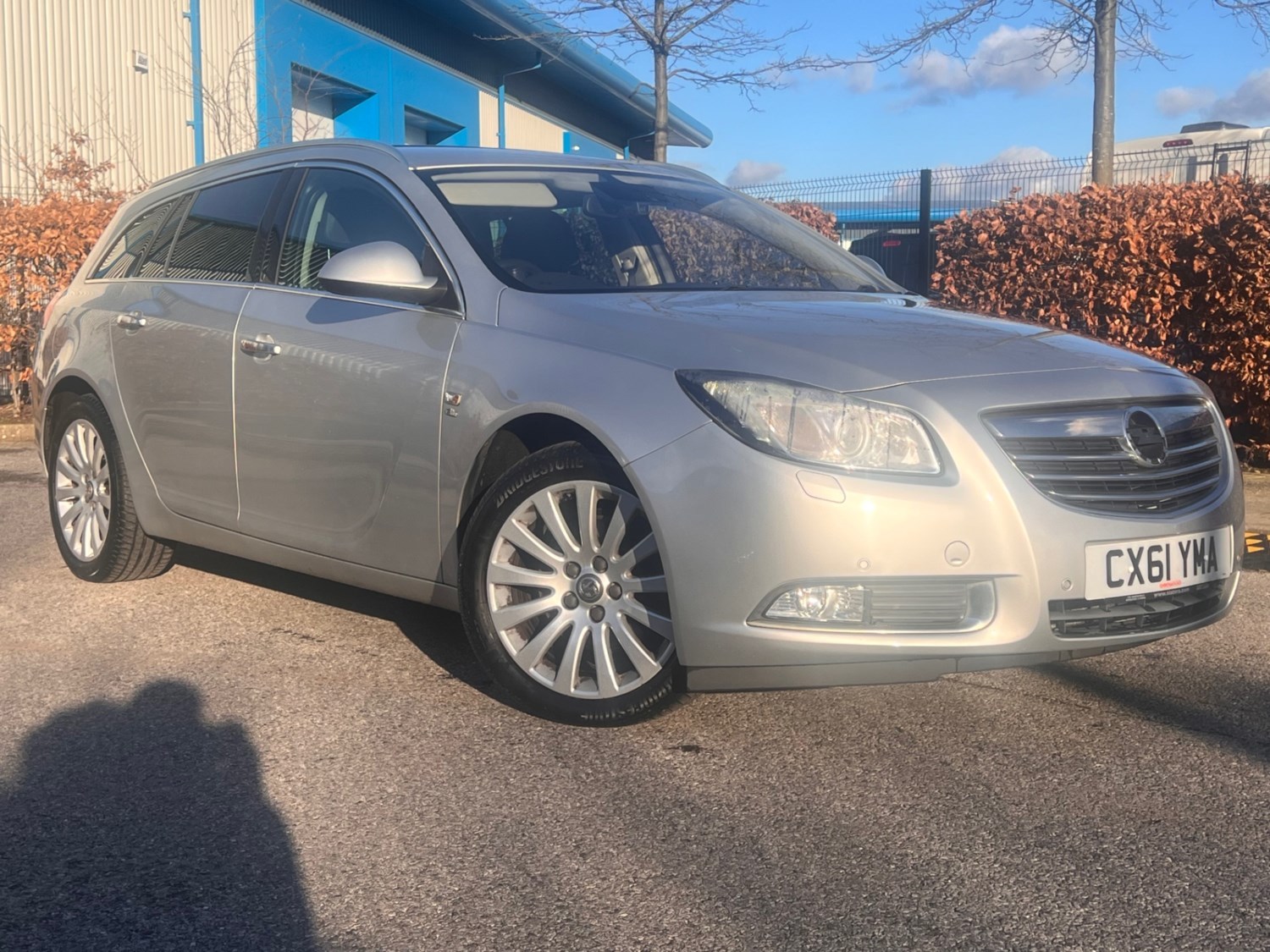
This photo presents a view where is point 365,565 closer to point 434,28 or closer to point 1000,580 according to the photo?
point 1000,580

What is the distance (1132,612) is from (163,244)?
3965 millimetres

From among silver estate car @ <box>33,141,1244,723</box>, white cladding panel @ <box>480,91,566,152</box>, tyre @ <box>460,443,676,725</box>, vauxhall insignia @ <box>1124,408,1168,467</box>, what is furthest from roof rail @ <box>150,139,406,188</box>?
white cladding panel @ <box>480,91,566,152</box>

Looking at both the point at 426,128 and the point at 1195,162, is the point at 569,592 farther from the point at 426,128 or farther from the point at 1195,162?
the point at 426,128

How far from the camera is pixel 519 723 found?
3818 mm

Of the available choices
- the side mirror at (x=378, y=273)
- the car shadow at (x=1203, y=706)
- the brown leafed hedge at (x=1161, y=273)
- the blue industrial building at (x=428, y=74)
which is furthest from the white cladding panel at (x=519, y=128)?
the car shadow at (x=1203, y=706)

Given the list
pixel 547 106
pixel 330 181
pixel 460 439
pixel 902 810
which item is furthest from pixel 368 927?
pixel 547 106

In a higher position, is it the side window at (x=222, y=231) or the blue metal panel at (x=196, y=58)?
the blue metal panel at (x=196, y=58)

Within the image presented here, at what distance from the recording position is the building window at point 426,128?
21203 mm

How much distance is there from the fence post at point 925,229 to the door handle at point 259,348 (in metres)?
9.48

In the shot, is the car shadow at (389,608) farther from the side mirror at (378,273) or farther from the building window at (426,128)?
the building window at (426,128)

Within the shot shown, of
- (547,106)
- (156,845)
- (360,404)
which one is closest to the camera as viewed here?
(156,845)

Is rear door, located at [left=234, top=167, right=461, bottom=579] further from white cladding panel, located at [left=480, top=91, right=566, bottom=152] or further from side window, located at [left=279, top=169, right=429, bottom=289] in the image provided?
white cladding panel, located at [left=480, top=91, right=566, bottom=152]

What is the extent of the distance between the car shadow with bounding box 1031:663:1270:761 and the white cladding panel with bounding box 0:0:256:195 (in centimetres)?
1206

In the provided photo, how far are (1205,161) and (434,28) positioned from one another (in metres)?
12.8
